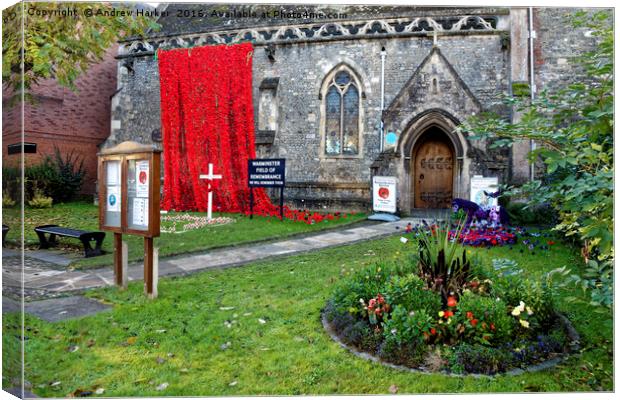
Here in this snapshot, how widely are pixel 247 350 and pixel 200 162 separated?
4367 millimetres

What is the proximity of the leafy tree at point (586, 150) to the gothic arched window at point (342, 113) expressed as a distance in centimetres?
543

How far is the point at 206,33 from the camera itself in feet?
21.4

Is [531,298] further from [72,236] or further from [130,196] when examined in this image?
[72,236]

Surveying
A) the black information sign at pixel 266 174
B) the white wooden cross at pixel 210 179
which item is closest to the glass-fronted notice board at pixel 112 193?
the white wooden cross at pixel 210 179

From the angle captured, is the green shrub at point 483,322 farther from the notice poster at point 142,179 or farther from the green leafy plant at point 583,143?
the notice poster at point 142,179

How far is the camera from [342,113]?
1047cm

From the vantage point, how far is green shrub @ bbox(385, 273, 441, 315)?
3.88 meters

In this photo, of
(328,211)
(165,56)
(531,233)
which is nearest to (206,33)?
(165,56)

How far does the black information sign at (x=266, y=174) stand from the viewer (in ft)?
24.3

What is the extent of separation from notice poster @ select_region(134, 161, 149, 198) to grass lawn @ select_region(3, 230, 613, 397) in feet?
3.49

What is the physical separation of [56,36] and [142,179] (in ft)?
5.29

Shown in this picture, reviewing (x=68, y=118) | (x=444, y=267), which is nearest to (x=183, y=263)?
(x=68, y=118)

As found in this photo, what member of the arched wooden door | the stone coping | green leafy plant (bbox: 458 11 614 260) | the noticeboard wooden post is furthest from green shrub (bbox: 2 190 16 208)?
the arched wooden door

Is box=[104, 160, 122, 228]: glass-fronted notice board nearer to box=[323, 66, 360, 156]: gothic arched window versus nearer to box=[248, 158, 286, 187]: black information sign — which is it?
box=[248, 158, 286, 187]: black information sign
